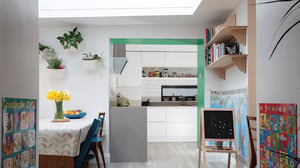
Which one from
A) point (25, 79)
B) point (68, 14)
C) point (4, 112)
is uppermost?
point (68, 14)

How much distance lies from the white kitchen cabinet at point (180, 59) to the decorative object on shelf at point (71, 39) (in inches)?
131

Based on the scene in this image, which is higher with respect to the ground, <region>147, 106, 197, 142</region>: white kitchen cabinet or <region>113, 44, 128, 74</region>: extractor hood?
<region>113, 44, 128, 74</region>: extractor hood

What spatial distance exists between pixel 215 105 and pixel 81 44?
7.97ft

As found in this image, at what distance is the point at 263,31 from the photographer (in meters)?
2.08

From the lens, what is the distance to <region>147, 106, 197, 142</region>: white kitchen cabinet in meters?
8.13

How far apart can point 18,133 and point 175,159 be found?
166 inches

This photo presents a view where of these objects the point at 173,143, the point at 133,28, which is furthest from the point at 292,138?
the point at 173,143

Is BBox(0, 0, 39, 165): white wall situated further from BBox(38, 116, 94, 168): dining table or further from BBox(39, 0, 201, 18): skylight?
BBox(39, 0, 201, 18): skylight

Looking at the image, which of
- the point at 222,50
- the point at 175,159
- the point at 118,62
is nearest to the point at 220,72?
the point at 222,50

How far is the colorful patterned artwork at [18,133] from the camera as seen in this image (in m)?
1.78

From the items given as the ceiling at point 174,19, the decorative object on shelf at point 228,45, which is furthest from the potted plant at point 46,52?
the decorative object on shelf at point 228,45

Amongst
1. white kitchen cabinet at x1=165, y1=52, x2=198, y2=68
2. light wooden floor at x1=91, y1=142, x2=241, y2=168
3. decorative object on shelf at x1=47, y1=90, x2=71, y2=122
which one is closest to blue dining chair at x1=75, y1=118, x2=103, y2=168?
decorative object on shelf at x1=47, y1=90, x2=71, y2=122

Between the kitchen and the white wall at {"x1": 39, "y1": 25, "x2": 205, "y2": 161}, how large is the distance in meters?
0.54

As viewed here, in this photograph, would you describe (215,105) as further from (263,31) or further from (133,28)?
(263,31)
